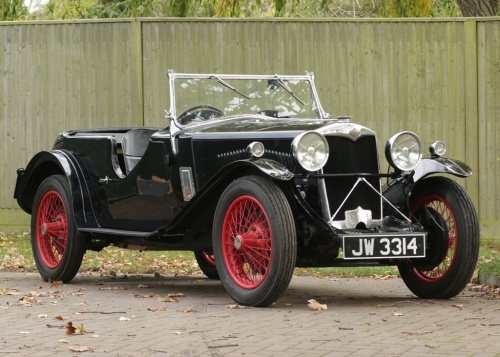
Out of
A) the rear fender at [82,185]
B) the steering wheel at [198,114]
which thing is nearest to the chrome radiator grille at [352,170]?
the steering wheel at [198,114]

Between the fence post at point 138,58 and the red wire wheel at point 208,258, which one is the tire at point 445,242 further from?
the fence post at point 138,58

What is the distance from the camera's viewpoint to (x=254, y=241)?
7.34 meters

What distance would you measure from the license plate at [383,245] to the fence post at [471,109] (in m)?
5.93

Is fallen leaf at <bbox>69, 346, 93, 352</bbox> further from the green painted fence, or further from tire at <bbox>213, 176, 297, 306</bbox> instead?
the green painted fence

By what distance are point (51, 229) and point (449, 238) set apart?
383 cm

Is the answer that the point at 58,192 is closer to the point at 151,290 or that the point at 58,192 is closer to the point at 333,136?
the point at 151,290

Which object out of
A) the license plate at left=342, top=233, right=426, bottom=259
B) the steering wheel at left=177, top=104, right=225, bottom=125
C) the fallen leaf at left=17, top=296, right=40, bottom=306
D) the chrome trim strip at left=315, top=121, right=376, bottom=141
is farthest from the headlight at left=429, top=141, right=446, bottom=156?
the fallen leaf at left=17, top=296, right=40, bottom=306

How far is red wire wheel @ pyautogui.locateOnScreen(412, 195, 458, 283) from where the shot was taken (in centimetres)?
779

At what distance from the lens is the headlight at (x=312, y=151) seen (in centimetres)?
725

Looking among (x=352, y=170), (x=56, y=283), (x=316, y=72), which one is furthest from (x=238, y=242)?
(x=316, y=72)

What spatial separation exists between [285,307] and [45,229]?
3.04 meters

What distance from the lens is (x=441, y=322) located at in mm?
6590

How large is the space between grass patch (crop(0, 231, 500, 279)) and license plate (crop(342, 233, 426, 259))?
209cm

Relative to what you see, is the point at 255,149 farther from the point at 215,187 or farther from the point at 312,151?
the point at 215,187
